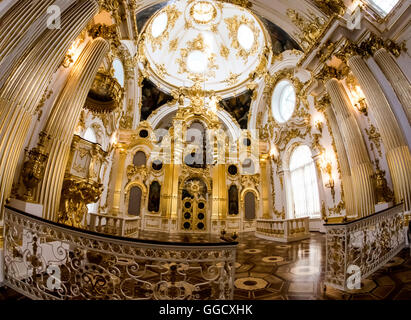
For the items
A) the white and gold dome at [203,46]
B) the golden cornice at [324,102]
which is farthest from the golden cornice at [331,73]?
the white and gold dome at [203,46]

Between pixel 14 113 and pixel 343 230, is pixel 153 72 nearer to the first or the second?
pixel 14 113

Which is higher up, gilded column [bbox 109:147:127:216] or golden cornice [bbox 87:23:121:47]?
golden cornice [bbox 87:23:121:47]

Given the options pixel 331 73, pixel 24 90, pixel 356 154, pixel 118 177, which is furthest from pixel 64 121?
pixel 118 177

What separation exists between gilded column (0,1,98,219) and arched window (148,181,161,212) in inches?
407

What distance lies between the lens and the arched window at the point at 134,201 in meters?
13.0

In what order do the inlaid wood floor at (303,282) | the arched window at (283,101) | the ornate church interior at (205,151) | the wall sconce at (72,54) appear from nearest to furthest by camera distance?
the inlaid wood floor at (303,282), the ornate church interior at (205,151), the wall sconce at (72,54), the arched window at (283,101)

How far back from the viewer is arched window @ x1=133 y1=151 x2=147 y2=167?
13880mm

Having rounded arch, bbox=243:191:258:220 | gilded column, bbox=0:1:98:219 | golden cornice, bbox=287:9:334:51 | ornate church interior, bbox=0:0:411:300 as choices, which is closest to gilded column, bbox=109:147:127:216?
ornate church interior, bbox=0:0:411:300

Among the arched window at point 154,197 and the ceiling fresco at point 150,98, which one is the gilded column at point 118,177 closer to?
the arched window at point 154,197

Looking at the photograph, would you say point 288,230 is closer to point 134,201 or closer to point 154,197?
point 154,197

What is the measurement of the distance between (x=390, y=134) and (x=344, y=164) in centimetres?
201

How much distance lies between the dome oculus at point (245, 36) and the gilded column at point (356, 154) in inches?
379

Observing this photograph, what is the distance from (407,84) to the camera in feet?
17.7

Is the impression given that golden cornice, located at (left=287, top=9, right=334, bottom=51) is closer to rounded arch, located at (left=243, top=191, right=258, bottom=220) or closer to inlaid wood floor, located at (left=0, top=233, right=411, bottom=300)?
inlaid wood floor, located at (left=0, top=233, right=411, bottom=300)
